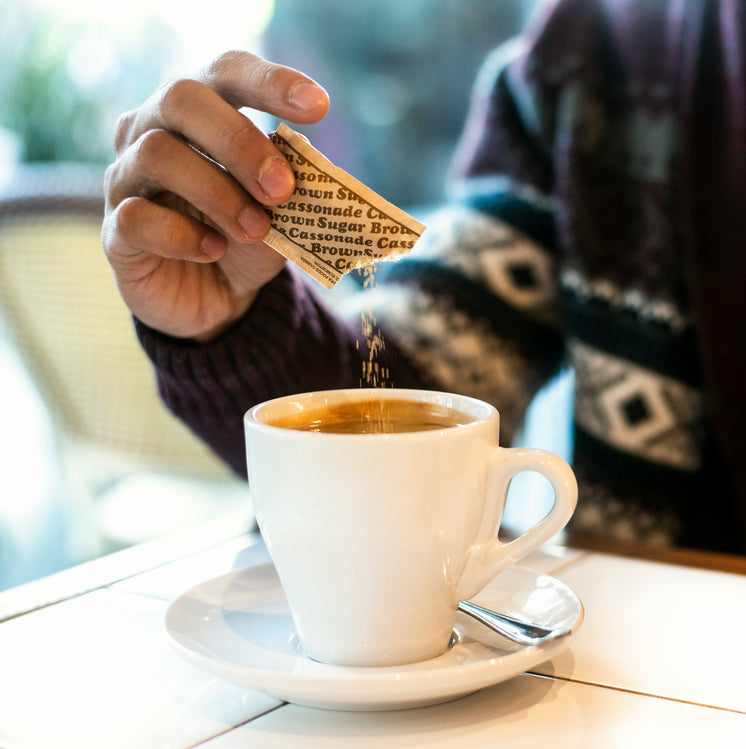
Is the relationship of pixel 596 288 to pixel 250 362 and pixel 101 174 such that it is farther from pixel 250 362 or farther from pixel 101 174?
pixel 101 174

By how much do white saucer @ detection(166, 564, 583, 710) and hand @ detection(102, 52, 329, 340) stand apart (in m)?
0.24

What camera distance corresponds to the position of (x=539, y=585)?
55 cm

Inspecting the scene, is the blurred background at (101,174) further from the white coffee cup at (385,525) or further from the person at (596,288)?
the white coffee cup at (385,525)

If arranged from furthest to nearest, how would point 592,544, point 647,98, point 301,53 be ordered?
1. point 301,53
2. point 647,98
3. point 592,544

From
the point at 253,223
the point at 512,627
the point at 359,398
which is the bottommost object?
the point at 512,627

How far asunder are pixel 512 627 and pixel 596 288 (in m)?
0.68

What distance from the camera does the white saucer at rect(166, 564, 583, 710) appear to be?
403mm

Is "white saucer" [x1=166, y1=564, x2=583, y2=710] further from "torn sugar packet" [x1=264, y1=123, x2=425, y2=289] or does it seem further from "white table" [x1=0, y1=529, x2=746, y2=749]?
"torn sugar packet" [x1=264, y1=123, x2=425, y2=289]

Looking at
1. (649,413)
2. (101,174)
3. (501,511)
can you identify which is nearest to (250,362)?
(501,511)

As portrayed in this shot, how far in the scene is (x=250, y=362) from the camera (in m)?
0.83

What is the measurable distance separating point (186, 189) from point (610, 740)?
0.43m

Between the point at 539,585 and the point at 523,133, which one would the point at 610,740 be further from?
the point at 523,133

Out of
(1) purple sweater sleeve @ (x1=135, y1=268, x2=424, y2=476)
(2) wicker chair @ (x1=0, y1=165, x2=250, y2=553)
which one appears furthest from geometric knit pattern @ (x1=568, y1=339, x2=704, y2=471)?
(2) wicker chair @ (x1=0, y1=165, x2=250, y2=553)

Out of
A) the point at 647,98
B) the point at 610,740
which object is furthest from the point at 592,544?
the point at 647,98
